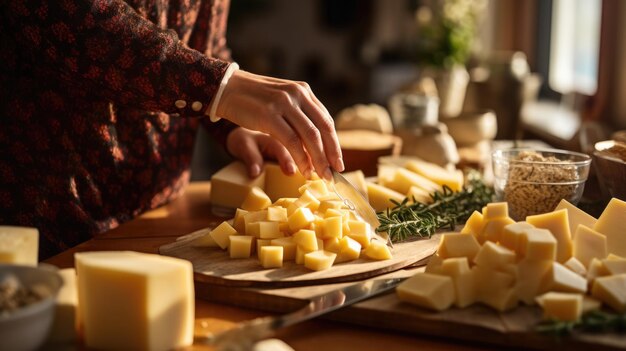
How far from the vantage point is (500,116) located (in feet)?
10.3

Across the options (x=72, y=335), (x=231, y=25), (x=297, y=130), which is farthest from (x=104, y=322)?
(x=231, y=25)

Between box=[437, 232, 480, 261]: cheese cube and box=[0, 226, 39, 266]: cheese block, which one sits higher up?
box=[0, 226, 39, 266]: cheese block

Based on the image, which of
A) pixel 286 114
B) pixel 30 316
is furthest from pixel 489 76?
pixel 30 316

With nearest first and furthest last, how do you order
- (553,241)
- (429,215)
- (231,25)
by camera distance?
(553,241) < (429,215) < (231,25)

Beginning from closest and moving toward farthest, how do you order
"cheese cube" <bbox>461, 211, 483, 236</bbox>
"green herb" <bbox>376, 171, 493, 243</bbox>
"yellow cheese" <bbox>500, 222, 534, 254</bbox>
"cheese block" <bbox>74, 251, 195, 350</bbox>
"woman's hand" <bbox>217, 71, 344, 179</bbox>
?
"cheese block" <bbox>74, 251, 195, 350</bbox> < "yellow cheese" <bbox>500, 222, 534, 254</bbox> < "cheese cube" <bbox>461, 211, 483, 236</bbox> < "woman's hand" <bbox>217, 71, 344, 179</bbox> < "green herb" <bbox>376, 171, 493, 243</bbox>

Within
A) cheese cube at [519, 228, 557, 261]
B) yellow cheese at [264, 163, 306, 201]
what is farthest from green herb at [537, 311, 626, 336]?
yellow cheese at [264, 163, 306, 201]

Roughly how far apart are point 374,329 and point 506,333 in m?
0.22

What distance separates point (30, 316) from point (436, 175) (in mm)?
1296

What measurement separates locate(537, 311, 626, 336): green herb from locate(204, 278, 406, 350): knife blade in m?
0.29

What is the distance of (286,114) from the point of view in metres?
1.51

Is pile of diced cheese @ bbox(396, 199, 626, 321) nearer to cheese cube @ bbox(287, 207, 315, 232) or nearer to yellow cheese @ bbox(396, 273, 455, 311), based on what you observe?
yellow cheese @ bbox(396, 273, 455, 311)

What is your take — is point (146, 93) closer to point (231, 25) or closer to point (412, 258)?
point (412, 258)

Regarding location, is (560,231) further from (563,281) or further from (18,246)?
(18,246)

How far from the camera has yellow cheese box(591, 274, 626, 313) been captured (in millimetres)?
1188
